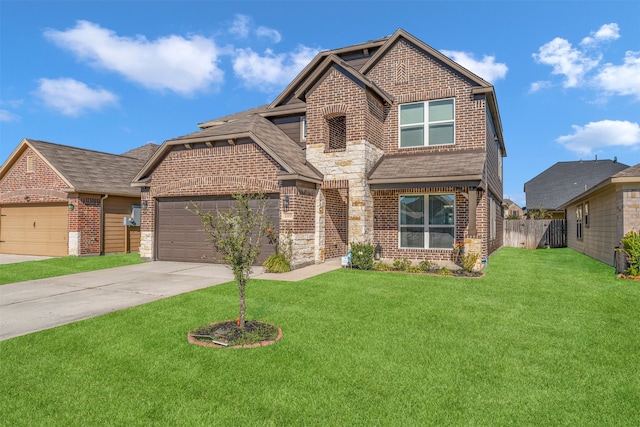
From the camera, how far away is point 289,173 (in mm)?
12391

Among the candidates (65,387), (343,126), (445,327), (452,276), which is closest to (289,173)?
(343,126)

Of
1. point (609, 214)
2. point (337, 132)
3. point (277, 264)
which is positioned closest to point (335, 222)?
point (337, 132)

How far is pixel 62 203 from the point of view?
17906 mm

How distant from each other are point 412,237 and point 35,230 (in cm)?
1848

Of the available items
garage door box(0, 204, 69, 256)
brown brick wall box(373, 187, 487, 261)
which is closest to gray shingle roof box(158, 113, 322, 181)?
brown brick wall box(373, 187, 487, 261)

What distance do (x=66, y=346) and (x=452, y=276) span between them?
9573mm

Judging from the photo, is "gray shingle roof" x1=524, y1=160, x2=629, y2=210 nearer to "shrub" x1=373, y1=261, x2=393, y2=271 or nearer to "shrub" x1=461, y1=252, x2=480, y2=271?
"shrub" x1=461, y1=252, x2=480, y2=271

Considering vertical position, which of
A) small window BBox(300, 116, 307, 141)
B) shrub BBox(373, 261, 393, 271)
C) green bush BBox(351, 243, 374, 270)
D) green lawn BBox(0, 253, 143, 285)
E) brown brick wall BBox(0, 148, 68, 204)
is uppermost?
small window BBox(300, 116, 307, 141)

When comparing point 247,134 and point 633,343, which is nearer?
point 633,343

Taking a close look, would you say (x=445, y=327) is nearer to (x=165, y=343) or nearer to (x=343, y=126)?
(x=165, y=343)

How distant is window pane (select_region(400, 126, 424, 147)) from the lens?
14.9m

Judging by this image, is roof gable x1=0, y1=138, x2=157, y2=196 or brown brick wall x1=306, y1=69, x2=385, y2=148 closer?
brown brick wall x1=306, y1=69, x2=385, y2=148

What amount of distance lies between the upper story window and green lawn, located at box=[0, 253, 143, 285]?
472 inches

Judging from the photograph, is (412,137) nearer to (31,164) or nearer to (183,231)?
(183,231)
